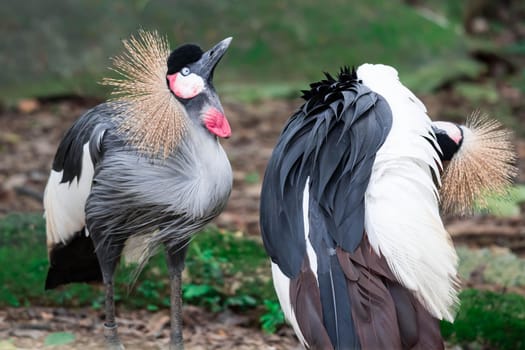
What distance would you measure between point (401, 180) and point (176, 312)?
0.97 metres

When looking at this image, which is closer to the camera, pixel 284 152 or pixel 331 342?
pixel 331 342

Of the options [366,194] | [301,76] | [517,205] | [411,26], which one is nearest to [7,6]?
[301,76]

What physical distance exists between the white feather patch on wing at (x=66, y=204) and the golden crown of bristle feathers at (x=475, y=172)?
1197 millimetres

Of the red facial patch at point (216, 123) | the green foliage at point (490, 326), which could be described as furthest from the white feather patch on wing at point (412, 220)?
the green foliage at point (490, 326)

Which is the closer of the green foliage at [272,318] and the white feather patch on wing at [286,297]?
the white feather patch on wing at [286,297]

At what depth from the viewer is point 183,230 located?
2.79 meters

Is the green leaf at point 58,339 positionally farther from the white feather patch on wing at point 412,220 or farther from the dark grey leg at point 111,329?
the white feather patch on wing at point 412,220

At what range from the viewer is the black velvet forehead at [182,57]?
274 cm

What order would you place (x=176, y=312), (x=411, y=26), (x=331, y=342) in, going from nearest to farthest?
(x=331, y=342) < (x=176, y=312) < (x=411, y=26)

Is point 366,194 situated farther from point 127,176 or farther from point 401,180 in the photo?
point 127,176

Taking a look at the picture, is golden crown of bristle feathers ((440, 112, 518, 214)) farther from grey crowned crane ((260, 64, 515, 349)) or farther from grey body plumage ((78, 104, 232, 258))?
grey body plumage ((78, 104, 232, 258))

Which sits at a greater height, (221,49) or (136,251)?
(221,49)

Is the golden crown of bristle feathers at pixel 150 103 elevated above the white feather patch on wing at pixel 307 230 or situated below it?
above

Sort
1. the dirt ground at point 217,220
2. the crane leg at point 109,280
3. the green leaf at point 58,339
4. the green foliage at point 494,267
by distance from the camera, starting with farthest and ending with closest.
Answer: the green foliage at point 494,267 → the dirt ground at point 217,220 → the green leaf at point 58,339 → the crane leg at point 109,280
